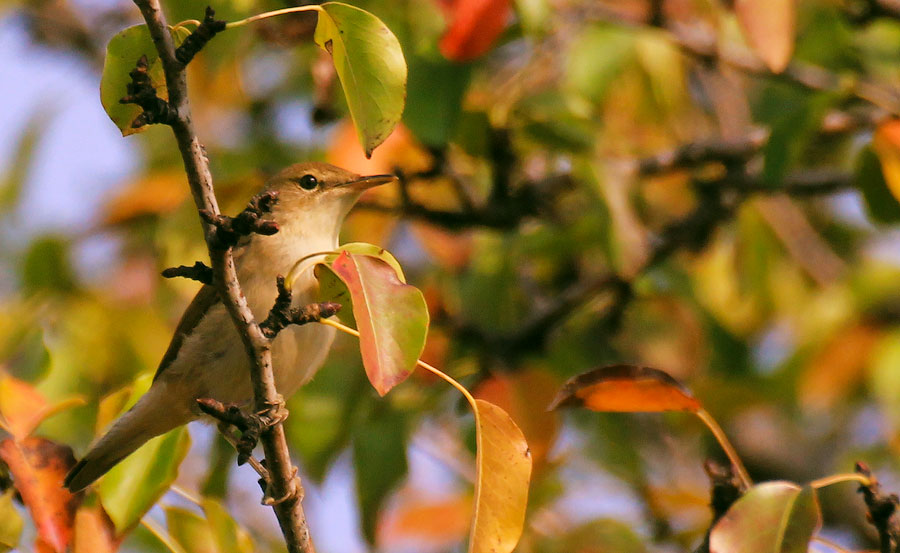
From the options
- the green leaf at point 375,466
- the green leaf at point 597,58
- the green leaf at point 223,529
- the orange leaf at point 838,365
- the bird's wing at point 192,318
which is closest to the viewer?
the green leaf at point 223,529

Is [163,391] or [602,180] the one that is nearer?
[163,391]

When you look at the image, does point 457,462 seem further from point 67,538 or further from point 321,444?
point 67,538

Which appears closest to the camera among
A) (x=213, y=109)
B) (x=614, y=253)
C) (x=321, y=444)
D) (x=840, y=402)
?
(x=614, y=253)

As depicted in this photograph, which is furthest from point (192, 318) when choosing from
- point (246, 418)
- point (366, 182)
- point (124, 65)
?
point (124, 65)

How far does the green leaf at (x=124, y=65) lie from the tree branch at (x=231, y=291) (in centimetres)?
11

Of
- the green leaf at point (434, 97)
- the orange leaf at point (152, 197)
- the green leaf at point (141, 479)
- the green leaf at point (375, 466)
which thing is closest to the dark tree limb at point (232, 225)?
the green leaf at point (141, 479)

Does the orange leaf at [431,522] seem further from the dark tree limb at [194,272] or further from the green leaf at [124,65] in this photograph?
the green leaf at [124,65]

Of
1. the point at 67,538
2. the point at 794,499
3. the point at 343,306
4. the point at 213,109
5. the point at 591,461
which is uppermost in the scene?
the point at 343,306

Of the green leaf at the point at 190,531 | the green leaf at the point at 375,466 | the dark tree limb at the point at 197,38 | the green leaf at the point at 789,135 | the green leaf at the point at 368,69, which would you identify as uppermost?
the dark tree limb at the point at 197,38

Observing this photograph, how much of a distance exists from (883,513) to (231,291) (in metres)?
1.79

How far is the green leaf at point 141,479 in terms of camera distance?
2.96 m

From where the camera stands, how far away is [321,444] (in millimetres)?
4656

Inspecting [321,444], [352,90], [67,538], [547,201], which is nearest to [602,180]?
[547,201]

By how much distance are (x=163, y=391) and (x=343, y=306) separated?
1.41m
